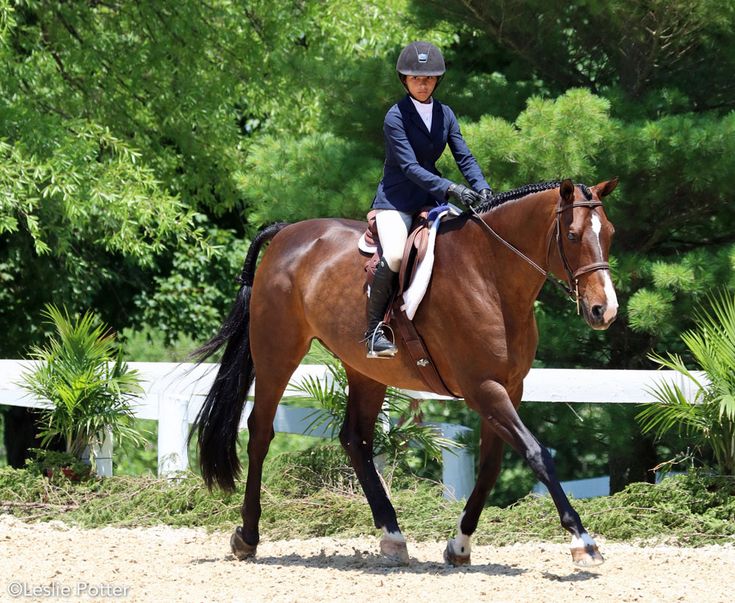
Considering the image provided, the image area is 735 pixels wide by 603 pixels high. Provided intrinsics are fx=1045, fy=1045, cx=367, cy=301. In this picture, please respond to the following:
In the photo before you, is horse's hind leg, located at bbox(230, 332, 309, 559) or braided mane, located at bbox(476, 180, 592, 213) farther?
horse's hind leg, located at bbox(230, 332, 309, 559)

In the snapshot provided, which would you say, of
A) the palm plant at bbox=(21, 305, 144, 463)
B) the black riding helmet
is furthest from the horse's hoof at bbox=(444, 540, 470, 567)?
the palm plant at bbox=(21, 305, 144, 463)

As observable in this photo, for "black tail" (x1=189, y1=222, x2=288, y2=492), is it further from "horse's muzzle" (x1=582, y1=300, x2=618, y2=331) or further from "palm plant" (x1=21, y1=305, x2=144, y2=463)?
"horse's muzzle" (x1=582, y1=300, x2=618, y2=331)

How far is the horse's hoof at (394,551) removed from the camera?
584cm

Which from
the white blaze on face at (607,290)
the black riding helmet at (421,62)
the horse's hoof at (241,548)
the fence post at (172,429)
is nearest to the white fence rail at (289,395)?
the fence post at (172,429)

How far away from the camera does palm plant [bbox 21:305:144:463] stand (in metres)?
8.02

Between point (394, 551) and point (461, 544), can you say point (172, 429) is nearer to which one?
point (394, 551)

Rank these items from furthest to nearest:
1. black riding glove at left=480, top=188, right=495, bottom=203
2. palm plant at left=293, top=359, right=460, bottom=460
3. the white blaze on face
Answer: palm plant at left=293, top=359, right=460, bottom=460 → black riding glove at left=480, top=188, right=495, bottom=203 → the white blaze on face

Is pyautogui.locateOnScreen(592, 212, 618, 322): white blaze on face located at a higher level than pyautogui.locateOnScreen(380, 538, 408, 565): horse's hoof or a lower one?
higher

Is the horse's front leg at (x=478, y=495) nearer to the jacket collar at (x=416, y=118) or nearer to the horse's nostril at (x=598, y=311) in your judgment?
the horse's nostril at (x=598, y=311)

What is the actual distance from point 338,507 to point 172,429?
172 centimetres

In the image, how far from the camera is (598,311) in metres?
4.92

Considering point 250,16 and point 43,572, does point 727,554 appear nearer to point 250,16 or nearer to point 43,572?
point 43,572

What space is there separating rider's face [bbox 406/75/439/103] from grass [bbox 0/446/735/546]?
2724mm

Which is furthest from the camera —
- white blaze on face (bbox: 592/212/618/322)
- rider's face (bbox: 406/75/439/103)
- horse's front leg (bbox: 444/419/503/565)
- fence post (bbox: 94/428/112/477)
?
fence post (bbox: 94/428/112/477)
